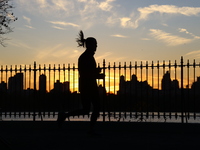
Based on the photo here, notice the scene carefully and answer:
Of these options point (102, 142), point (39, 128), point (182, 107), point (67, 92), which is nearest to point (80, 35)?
point (102, 142)

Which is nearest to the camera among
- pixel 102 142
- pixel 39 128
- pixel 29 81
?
pixel 102 142

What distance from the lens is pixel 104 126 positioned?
10.9m

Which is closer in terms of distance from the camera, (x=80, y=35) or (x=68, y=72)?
(x=80, y=35)

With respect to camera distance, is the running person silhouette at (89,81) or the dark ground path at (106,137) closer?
the dark ground path at (106,137)

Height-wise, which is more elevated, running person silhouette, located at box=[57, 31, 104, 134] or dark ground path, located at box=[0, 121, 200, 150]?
running person silhouette, located at box=[57, 31, 104, 134]

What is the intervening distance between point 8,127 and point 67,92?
3.37m

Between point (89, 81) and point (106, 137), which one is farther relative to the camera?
point (106, 137)

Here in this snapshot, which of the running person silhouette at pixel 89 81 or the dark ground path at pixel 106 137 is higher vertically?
the running person silhouette at pixel 89 81

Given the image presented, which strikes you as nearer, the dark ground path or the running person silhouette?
the dark ground path

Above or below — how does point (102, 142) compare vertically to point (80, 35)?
below

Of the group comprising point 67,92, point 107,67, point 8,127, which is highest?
point 107,67

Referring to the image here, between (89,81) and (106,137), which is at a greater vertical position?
(89,81)

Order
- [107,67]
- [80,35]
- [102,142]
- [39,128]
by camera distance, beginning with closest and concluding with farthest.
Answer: [102,142] → [80,35] → [39,128] → [107,67]

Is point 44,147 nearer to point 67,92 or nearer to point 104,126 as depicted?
point 104,126
